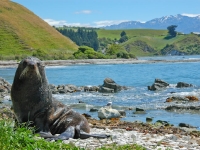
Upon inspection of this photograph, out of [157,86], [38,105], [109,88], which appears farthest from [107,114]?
[157,86]

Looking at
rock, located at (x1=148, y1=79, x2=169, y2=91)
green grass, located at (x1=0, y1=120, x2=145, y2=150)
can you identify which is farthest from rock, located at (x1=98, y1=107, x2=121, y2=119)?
rock, located at (x1=148, y1=79, x2=169, y2=91)

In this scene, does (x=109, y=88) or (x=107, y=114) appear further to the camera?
(x=109, y=88)

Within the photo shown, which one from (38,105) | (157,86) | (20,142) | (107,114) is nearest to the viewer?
(20,142)

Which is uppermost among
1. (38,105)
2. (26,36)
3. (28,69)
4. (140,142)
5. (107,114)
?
(26,36)

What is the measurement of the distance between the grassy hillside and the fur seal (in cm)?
12851

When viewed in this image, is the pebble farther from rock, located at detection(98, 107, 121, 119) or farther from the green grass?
rock, located at detection(98, 107, 121, 119)

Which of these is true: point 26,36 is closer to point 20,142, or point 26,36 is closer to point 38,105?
point 38,105

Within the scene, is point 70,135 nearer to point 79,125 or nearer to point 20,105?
point 79,125

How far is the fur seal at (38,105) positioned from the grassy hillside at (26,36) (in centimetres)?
12851

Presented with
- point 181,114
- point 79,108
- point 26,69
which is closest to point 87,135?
point 26,69

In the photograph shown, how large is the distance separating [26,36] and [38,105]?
159494mm

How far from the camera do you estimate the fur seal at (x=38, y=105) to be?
11.1 m

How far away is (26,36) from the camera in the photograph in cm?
16788

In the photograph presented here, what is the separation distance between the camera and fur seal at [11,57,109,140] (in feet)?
36.6
